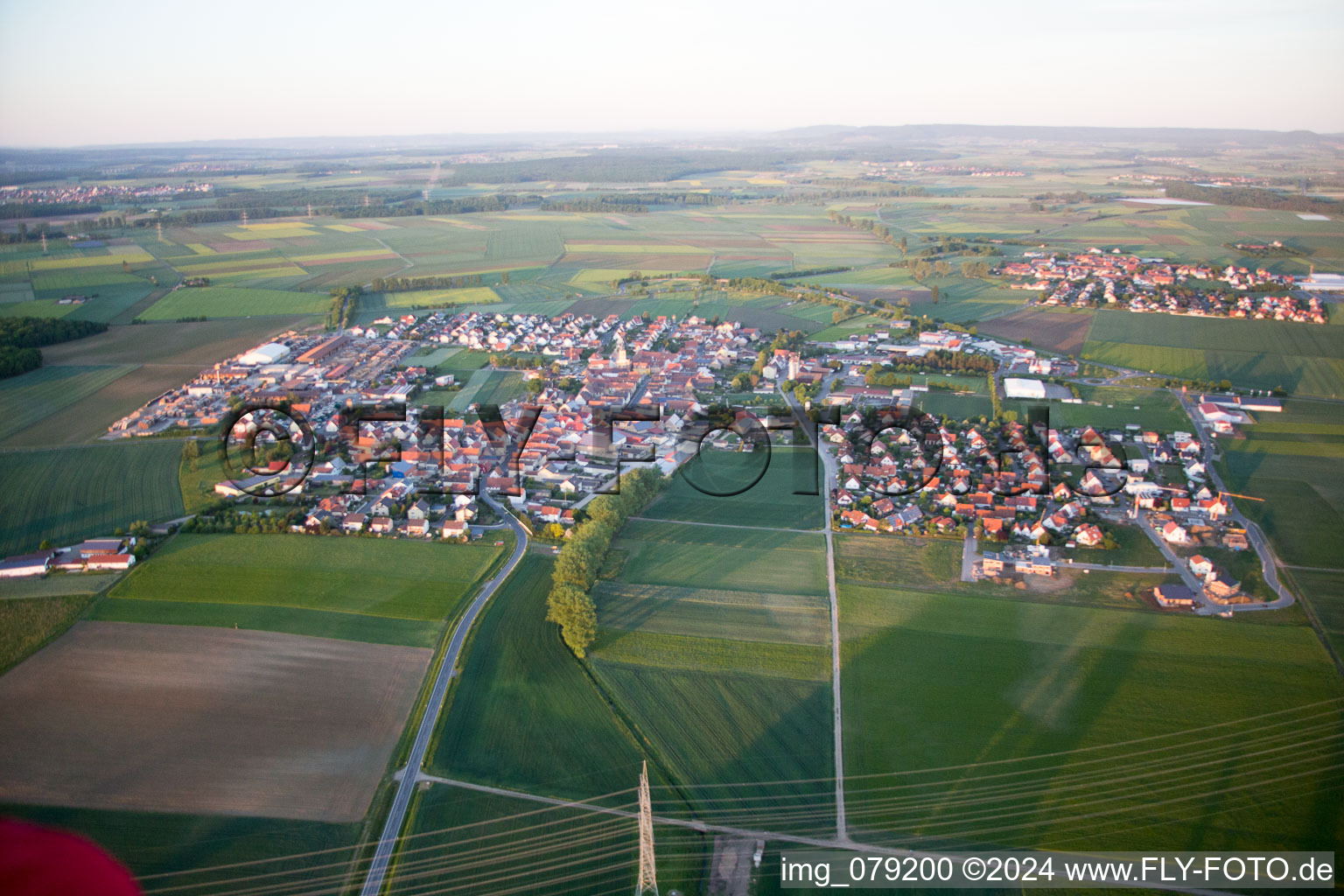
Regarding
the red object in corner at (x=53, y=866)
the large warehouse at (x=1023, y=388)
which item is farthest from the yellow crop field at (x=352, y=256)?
the red object in corner at (x=53, y=866)

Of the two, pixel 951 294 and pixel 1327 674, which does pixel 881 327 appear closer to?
pixel 951 294

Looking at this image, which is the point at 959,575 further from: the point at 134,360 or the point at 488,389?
the point at 134,360

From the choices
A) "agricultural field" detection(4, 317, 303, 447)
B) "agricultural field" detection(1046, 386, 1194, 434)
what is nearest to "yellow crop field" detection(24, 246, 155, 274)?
"agricultural field" detection(4, 317, 303, 447)

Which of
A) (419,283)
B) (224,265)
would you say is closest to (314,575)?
(419,283)

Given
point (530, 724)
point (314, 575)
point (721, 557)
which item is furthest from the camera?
point (721, 557)

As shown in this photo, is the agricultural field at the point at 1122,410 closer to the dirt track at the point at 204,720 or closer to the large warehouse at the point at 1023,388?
the large warehouse at the point at 1023,388
